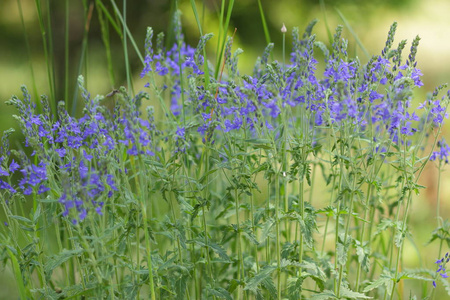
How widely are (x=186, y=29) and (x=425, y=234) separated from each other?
3800mm

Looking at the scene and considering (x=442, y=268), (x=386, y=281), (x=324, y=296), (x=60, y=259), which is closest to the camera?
(x=60, y=259)

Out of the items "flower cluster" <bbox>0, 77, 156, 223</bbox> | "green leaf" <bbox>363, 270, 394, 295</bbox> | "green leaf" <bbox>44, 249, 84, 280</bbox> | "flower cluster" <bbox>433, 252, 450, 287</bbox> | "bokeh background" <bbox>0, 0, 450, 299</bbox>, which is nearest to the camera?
"flower cluster" <bbox>0, 77, 156, 223</bbox>

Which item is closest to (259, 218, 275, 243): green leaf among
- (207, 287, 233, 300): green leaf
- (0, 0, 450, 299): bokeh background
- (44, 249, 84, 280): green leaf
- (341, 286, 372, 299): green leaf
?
(207, 287, 233, 300): green leaf

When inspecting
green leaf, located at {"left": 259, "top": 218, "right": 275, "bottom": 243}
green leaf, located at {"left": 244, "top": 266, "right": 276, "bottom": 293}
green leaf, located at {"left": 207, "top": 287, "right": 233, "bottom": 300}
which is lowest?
green leaf, located at {"left": 207, "top": 287, "right": 233, "bottom": 300}

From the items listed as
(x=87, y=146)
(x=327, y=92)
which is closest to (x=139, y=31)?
(x=87, y=146)

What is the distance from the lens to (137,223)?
9.32 feet

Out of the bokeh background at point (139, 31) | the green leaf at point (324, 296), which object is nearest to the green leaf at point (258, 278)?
the green leaf at point (324, 296)

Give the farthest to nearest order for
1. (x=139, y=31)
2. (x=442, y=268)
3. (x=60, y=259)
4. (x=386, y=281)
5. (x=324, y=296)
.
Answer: (x=139, y=31)
(x=442, y=268)
(x=386, y=281)
(x=324, y=296)
(x=60, y=259)

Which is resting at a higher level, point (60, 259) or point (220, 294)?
point (60, 259)

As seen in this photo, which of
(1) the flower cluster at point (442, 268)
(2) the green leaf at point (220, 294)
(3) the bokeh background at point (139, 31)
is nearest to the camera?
(2) the green leaf at point (220, 294)

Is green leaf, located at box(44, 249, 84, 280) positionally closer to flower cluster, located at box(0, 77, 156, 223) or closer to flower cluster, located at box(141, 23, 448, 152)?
flower cluster, located at box(0, 77, 156, 223)

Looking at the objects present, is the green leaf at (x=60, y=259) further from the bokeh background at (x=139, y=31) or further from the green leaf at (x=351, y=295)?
the bokeh background at (x=139, y=31)

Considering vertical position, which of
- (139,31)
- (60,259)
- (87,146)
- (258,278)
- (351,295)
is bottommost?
(351,295)

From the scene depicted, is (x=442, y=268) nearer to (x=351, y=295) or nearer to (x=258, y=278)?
(x=351, y=295)
